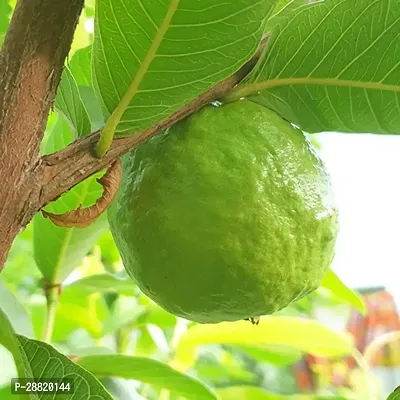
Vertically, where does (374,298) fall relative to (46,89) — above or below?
above

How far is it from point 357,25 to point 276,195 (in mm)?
158

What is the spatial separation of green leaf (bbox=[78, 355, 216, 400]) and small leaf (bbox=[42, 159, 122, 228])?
0.30m

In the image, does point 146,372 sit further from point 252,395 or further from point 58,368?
point 252,395

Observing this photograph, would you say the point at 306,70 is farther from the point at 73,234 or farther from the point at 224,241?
the point at 73,234

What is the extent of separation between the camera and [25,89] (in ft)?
1.58

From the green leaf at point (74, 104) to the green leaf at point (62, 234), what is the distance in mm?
226

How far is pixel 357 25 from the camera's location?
0.54m

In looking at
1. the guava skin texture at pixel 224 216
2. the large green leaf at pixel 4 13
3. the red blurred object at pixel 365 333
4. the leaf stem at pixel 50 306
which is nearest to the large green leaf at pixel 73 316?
the leaf stem at pixel 50 306

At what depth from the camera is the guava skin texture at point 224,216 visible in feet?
1.78

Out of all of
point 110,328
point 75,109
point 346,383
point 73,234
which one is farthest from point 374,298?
point 75,109

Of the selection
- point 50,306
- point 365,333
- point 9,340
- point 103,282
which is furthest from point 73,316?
point 365,333

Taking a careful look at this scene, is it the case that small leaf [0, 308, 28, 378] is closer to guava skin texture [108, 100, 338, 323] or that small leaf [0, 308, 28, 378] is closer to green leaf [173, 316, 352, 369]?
guava skin texture [108, 100, 338, 323]

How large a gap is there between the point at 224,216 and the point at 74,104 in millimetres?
164

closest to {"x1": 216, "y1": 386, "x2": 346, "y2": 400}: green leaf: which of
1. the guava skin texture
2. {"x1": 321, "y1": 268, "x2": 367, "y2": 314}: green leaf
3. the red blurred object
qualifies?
{"x1": 321, "y1": 268, "x2": 367, "y2": 314}: green leaf
